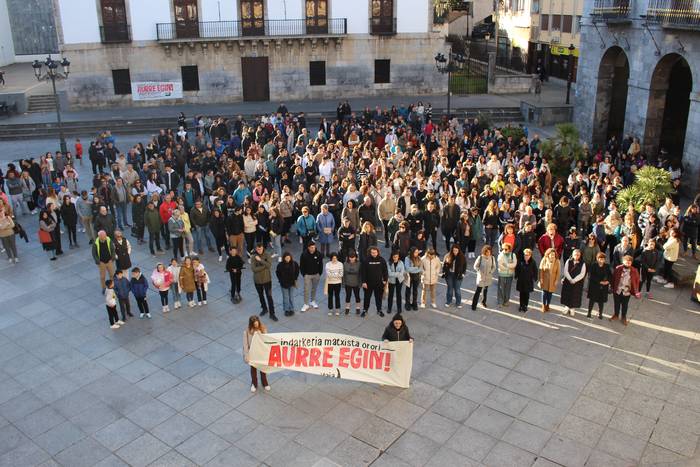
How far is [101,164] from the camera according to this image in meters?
23.2

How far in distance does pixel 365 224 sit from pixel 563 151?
10261 mm

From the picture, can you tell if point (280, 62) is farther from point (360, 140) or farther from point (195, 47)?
point (360, 140)

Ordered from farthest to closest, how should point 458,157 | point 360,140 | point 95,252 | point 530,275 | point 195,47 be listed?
point 195,47, point 360,140, point 458,157, point 95,252, point 530,275

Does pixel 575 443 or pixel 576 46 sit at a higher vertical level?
pixel 576 46

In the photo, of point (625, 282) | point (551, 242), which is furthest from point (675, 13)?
point (625, 282)

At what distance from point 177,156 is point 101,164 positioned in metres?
3.40

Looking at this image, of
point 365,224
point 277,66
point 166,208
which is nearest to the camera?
point 365,224

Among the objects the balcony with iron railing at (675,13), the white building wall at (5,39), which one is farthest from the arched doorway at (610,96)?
the white building wall at (5,39)

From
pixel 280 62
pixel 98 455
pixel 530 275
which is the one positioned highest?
pixel 280 62

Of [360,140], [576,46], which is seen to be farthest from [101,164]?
[576,46]

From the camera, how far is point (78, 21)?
114ft

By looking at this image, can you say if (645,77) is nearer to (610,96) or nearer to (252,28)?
(610,96)

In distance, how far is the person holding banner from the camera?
10203 mm

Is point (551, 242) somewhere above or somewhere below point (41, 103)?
below
